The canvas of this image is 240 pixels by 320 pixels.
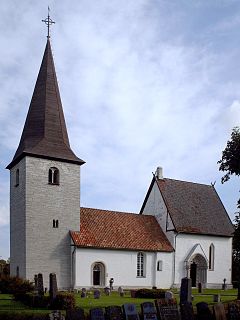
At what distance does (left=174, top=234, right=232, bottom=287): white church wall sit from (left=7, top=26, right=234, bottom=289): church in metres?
0.09

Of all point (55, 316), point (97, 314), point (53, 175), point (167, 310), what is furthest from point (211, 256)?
point (55, 316)

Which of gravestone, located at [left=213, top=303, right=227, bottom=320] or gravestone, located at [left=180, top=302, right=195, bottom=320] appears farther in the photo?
gravestone, located at [left=213, top=303, right=227, bottom=320]

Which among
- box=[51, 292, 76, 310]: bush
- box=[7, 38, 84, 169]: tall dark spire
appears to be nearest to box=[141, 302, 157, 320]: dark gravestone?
box=[51, 292, 76, 310]: bush

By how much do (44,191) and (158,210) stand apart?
40.9ft

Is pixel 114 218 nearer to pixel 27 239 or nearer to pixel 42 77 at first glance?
pixel 27 239

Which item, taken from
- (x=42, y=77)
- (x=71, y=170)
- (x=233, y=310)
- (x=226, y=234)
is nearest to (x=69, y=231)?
(x=71, y=170)

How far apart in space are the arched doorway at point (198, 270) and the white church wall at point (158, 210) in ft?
11.4

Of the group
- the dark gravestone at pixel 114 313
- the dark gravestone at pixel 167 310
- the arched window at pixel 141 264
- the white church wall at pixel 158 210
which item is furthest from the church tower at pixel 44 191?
the dark gravestone at pixel 114 313

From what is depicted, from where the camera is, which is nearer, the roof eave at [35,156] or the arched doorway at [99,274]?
the roof eave at [35,156]

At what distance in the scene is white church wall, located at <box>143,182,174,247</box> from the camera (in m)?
40.2

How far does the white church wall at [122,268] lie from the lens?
1351 inches

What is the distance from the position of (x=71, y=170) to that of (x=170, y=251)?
1155cm

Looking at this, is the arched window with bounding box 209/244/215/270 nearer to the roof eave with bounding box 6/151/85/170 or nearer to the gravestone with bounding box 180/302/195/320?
the roof eave with bounding box 6/151/85/170

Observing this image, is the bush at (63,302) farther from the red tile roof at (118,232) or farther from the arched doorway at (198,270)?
the arched doorway at (198,270)
